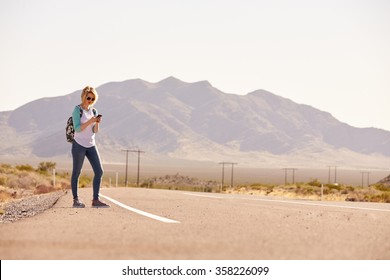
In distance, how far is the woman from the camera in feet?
33.8

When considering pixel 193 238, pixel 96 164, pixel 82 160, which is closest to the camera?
pixel 193 238

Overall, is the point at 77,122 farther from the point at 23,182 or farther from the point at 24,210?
the point at 23,182

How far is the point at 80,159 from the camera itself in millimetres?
10367

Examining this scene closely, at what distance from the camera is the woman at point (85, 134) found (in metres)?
10.3

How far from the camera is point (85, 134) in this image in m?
10.5

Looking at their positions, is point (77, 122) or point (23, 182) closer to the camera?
point (77, 122)

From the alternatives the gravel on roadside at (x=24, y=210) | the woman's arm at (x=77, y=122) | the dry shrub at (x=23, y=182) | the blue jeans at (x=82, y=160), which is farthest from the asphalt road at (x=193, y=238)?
the dry shrub at (x=23, y=182)

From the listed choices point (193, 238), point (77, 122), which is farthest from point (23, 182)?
point (193, 238)

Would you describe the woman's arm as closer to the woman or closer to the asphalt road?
the woman

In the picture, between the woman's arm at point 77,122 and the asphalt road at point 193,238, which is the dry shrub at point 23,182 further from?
the asphalt road at point 193,238
